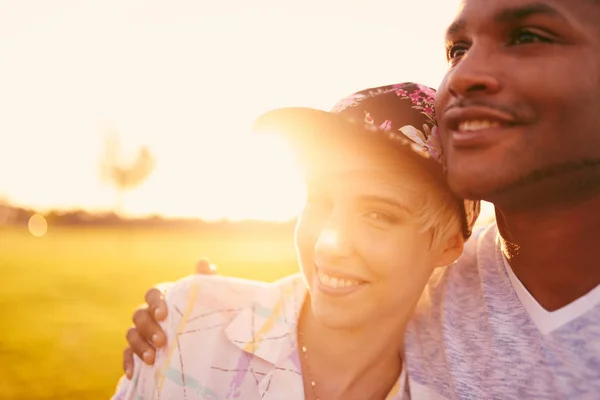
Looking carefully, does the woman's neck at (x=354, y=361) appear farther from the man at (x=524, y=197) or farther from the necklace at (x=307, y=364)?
the man at (x=524, y=197)

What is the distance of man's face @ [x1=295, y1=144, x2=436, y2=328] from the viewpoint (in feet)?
8.01

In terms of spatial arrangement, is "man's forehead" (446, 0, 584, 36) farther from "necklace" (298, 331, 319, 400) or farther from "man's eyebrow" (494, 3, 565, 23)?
"necklace" (298, 331, 319, 400)

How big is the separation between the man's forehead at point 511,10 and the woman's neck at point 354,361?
4.28 ft

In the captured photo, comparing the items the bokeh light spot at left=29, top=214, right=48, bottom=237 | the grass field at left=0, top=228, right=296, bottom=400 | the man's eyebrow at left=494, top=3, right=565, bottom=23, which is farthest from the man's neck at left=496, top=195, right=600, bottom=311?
the bokeh light spot at left=29, top=214, right=48, bottom=237

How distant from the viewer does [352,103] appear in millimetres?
2580

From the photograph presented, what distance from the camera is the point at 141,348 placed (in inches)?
110

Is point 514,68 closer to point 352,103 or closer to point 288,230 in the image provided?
point 352,103

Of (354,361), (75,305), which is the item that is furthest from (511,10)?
(75,305)

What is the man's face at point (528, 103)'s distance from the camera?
2061 mm

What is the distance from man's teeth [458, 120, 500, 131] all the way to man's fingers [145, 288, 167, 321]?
163 centimetres

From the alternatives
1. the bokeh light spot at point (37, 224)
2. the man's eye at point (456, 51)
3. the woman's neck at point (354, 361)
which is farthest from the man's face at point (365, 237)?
the bokeh light spot at point (37, 224)

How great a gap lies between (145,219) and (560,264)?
141 feet

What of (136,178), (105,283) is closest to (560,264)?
(105,283)

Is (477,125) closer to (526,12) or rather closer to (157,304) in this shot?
(526,12)
